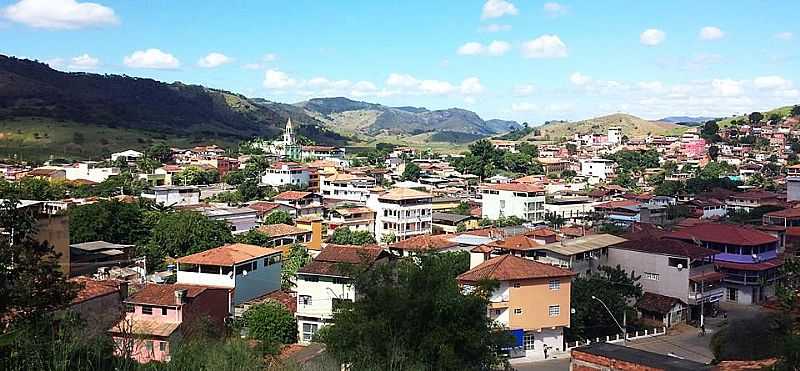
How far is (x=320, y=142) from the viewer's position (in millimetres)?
112312

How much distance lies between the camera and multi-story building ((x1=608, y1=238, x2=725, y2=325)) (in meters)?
21.8

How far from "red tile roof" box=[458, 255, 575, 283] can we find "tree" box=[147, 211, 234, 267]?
11.4m

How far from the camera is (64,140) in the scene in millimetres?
70438

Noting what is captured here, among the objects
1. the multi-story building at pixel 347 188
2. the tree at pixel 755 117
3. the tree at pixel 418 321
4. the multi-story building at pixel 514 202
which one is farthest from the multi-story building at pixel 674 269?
the tree at pixel 755 117

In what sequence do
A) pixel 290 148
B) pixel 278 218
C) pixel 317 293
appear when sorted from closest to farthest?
pixel 317 293
pixel 278 218
pixel 290 148

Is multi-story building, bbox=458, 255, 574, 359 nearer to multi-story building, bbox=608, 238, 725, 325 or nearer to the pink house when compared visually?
multi-story building, bbox=608, 238, 725, 325

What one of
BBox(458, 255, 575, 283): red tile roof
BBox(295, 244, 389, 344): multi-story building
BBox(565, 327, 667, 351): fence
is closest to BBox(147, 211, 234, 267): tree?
BBox(295, 244, 389, 344): multi-story building

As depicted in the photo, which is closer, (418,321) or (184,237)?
(418,321)

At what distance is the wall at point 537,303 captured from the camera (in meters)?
17.7

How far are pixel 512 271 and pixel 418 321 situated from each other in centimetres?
774

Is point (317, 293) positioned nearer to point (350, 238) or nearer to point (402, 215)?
point (350, 238)

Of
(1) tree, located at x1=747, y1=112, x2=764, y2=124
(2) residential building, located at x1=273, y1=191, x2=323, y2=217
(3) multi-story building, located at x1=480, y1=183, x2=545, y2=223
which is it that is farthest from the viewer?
(1) tree, located at x1=747, y1=112, x2=764, y2=124

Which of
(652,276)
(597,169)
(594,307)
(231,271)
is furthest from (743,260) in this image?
(597,169)

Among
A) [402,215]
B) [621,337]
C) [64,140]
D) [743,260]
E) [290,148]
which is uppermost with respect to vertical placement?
[64,140]
